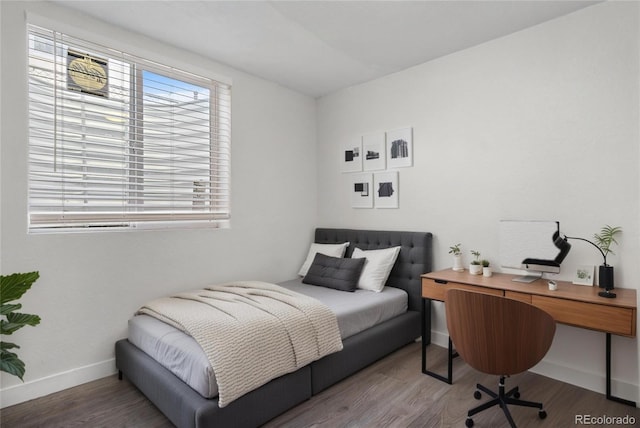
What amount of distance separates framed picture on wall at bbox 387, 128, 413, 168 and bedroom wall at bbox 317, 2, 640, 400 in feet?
0.24

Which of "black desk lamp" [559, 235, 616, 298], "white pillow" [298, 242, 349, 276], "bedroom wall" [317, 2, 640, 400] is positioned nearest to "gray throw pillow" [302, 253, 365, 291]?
"white pillow" [298, 242, 349, 276]

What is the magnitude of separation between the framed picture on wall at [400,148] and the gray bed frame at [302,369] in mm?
702

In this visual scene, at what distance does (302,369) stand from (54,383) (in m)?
1.72

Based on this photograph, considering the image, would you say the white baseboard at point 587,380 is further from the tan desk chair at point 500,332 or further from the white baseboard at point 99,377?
the tan desk chair at point 500,332

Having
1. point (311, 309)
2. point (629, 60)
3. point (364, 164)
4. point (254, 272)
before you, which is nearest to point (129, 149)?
point (254, 272)

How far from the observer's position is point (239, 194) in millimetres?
3496

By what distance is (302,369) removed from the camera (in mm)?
2234

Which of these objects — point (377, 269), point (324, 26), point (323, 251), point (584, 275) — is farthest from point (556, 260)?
point (324, 26)

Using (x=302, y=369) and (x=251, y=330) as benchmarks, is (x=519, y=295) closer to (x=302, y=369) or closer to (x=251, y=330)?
(x=302, y=369)

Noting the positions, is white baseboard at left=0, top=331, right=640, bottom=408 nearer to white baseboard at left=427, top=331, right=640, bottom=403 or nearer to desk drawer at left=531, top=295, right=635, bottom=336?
white baseboard at left=427, top=331, right=640, bottom=403

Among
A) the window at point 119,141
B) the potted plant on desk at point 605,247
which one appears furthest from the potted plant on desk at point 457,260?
the window at point 119,141

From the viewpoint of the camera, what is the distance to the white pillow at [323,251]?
3695mm

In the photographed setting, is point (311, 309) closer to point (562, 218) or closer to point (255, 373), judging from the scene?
point (255, 373)

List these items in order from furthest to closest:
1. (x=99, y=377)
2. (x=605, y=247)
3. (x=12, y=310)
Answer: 1. (x=99, y=377)
2. (x=605, y=247)
3. (x=12, y=310)
